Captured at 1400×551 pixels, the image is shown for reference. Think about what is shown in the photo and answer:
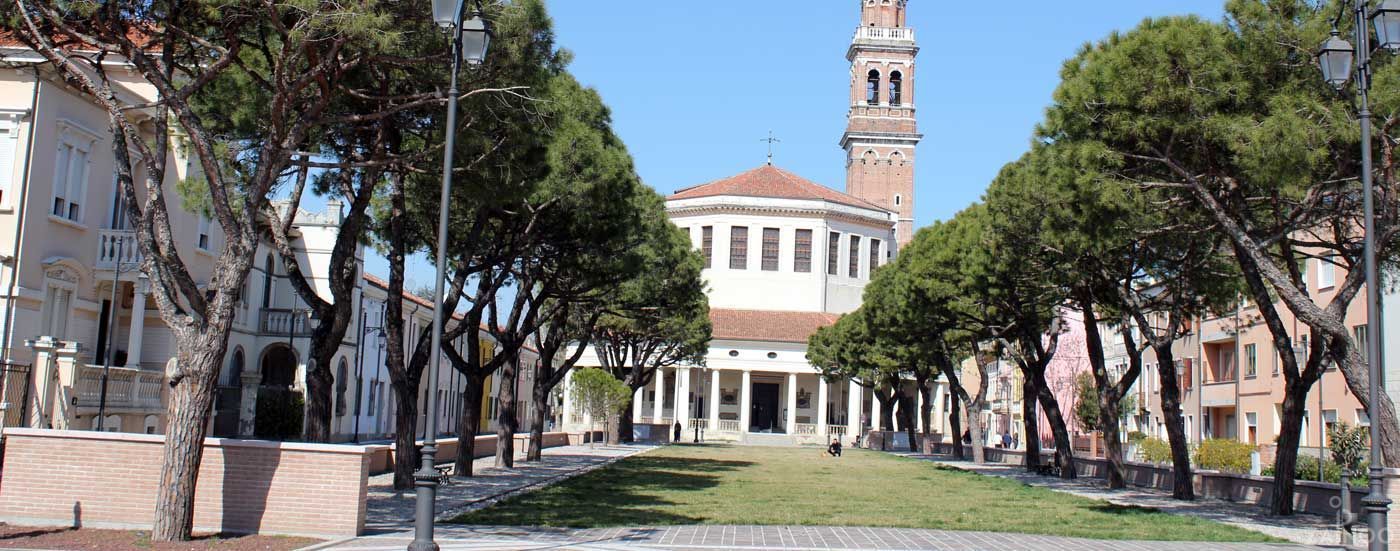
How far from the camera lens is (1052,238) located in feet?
73.7

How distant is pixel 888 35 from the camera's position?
103312 mm

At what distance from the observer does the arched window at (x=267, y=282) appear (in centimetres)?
4299

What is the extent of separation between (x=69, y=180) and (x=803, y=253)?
6795 cm

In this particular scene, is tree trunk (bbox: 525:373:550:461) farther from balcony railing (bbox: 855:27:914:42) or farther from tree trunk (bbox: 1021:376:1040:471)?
balcony railing (bbox: 855:27:914:42)

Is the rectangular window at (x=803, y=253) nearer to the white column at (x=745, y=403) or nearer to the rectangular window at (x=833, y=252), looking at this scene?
the rectangular window at (x=833, y=252)

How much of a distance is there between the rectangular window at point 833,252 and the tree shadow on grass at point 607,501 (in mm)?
56509

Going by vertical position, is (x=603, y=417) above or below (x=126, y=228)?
below

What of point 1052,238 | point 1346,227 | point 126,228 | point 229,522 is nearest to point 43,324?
point 126,228

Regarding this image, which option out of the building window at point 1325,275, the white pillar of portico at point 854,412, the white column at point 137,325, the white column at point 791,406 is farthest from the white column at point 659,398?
the white column at point 137,325

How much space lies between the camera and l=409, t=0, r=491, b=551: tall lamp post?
12.0 metres

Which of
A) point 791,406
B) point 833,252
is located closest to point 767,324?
point 791,406

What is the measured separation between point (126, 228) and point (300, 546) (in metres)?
18.4

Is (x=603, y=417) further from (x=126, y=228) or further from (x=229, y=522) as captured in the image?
(x=229, y=522)

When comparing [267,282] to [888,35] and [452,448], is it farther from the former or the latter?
[888,35]
